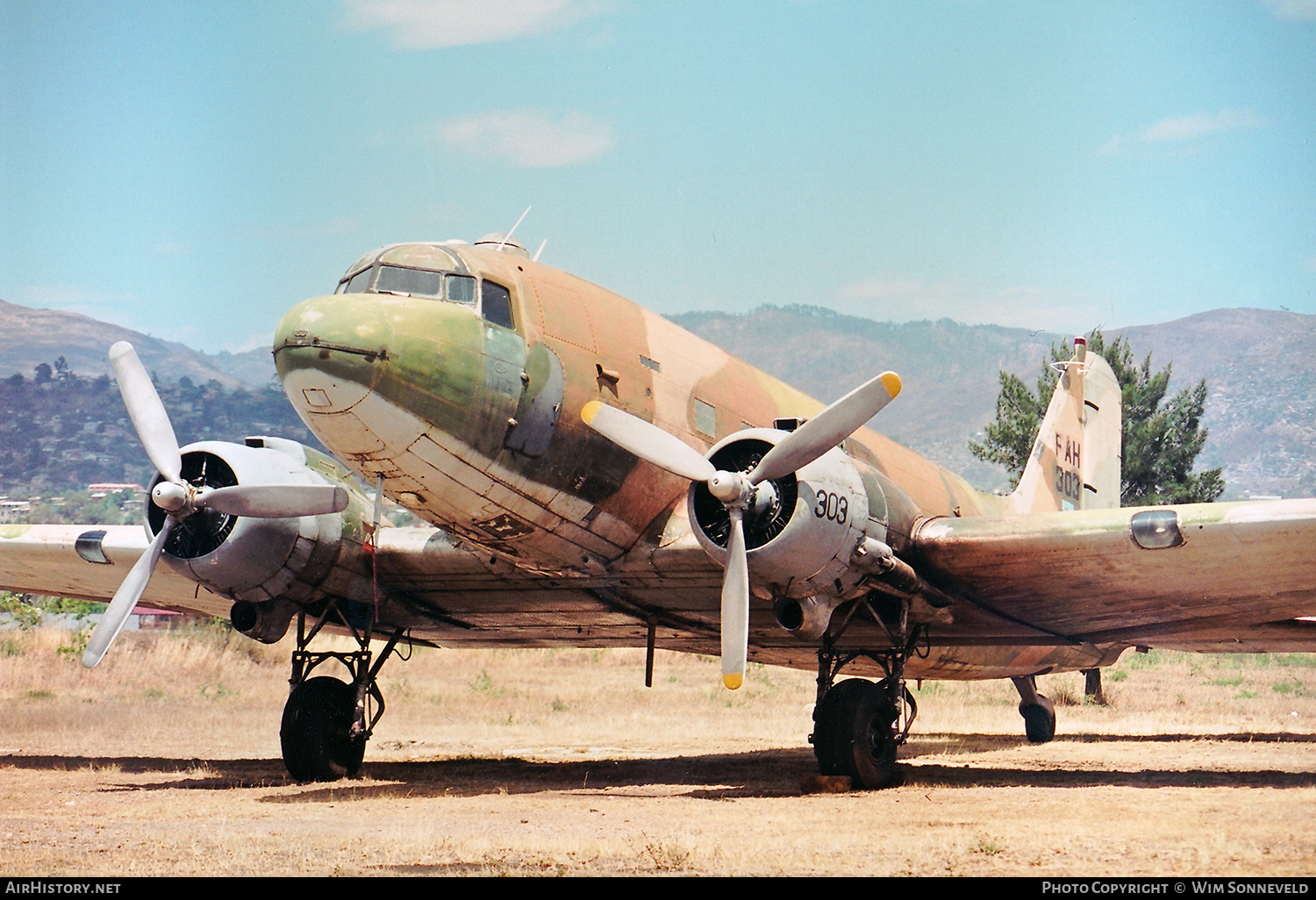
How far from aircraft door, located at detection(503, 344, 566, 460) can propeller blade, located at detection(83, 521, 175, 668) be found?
376cm

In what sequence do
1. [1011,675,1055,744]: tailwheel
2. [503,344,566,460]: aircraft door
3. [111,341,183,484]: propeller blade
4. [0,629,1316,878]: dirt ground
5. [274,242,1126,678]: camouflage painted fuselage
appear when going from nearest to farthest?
[0,629,1316,878]: dirt ground, [274,242,1126,678]: camouflage painted fuselage, [503,344,566,460]: aircraft door, [111,341,183,484]: propeller blade, [1011,675,1055,744]: tailwheel

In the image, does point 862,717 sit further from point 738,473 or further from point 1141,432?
point 1141,432

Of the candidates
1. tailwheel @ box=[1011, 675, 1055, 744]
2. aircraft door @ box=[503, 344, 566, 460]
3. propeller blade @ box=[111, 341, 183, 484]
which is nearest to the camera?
aircraft door @ box=[503, 344, 566, 460]

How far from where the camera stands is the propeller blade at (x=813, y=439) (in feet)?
36.3

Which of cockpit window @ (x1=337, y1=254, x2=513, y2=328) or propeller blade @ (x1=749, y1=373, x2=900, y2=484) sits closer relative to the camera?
propeller blade @ (x1=749, y1=373, x2=900, y2=484)

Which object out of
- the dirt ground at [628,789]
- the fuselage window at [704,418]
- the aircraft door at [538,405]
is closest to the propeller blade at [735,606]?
the dirt ground at [628,789]

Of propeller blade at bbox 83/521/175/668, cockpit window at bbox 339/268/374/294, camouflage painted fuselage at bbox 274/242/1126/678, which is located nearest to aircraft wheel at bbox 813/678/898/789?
camouflage painted fuselage at bbox 274/242/1126/678

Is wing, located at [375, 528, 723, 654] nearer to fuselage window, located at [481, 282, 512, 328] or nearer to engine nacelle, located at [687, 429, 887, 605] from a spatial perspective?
engine nacelle, located at [687, 429, 887, 605]

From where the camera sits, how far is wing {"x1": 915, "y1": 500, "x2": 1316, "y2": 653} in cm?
Result: 1145

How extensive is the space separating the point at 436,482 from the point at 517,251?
2592 millimetres

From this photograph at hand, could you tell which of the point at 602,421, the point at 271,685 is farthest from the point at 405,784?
the point at 271,685

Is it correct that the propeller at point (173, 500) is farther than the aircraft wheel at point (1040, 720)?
No

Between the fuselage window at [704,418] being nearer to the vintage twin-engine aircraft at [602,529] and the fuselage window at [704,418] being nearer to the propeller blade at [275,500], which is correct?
the vintage twin-engine aircraft at [602,529]
